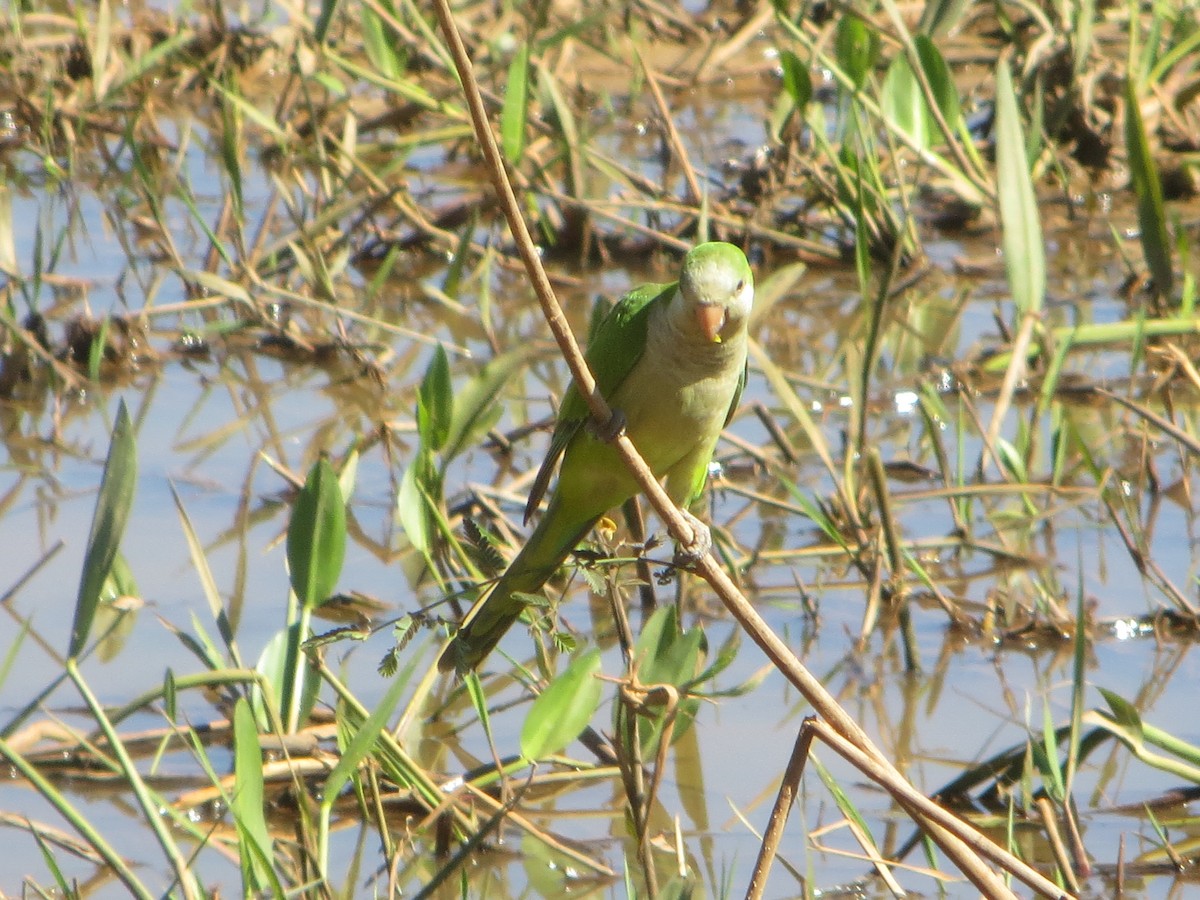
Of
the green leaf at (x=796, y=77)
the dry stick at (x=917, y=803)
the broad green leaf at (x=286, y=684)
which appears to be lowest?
the dry stick at (x=917, y=803)

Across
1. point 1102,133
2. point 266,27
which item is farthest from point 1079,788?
point 266,27

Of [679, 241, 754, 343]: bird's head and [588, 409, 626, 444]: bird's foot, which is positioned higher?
[679, 241, 754, 343]: bird's head

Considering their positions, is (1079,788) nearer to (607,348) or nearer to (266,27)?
(607,348)

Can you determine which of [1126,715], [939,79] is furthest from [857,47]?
[1126,715]

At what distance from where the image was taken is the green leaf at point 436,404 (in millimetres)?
2992

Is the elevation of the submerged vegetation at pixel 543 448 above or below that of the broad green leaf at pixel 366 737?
above

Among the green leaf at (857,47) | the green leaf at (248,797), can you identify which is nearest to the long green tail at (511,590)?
the green leaf at (248,797)

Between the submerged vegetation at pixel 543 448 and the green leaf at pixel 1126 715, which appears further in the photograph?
the submerged vegetation at pixel 543 448

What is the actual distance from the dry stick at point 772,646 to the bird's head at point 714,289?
72 centimetres

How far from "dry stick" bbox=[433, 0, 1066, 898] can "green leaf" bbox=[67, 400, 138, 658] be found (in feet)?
1.88

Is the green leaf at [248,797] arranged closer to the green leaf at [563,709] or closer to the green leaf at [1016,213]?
the green leaf at [563,709]

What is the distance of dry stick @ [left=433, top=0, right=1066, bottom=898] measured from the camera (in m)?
1.93

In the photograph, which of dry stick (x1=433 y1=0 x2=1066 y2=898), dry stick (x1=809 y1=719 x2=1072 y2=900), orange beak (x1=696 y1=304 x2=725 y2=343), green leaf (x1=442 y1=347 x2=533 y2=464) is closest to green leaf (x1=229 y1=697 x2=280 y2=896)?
dry stick (x1=433 y1=0 x2=1066 y2=898)

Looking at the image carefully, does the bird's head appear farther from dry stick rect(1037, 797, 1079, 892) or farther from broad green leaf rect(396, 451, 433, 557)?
dry stick rect(1037, 797, 1079, 892)
